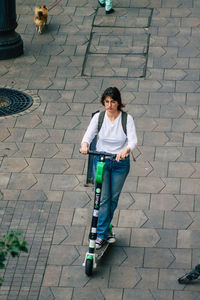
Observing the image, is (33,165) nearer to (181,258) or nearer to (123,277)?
(123,277)

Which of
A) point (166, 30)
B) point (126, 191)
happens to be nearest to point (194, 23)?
point (166, 30)

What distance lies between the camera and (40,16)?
13.3 m

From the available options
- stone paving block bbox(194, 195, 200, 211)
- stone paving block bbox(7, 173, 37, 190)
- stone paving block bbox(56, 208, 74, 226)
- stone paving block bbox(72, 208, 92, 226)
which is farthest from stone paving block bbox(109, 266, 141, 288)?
stone paving block bbox(7, 173, 37, 190)

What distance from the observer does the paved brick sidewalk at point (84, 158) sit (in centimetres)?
785

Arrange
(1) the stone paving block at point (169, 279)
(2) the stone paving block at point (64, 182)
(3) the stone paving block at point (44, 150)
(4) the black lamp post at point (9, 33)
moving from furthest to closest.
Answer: (4) the black lamp post at point (9, 33) < (3) the stone paving block at point (44, 150) < (2) the stone paving block at point (64, 182) < (1) the stone paving block at point (169, 279)

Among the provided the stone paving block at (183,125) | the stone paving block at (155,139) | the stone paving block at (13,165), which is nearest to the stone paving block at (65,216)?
the stone paving block at (13,165)

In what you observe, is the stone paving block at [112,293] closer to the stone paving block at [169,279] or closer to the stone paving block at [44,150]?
the stone paving block at [169,279]

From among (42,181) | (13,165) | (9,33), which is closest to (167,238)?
(42,181)

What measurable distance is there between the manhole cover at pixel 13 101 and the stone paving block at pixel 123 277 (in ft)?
13.4

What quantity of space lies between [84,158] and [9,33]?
383 cm

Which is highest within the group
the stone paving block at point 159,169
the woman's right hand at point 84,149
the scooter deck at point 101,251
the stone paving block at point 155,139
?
the woman's right hand at point 84,149

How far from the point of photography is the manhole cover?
439 inches

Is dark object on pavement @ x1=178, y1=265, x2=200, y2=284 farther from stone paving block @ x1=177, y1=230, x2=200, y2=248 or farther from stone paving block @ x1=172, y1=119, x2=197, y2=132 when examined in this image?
stone paving block @ x1=172, y1=119, x2=197, y2=132

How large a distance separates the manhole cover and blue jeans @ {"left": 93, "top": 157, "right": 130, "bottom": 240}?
368 cm
